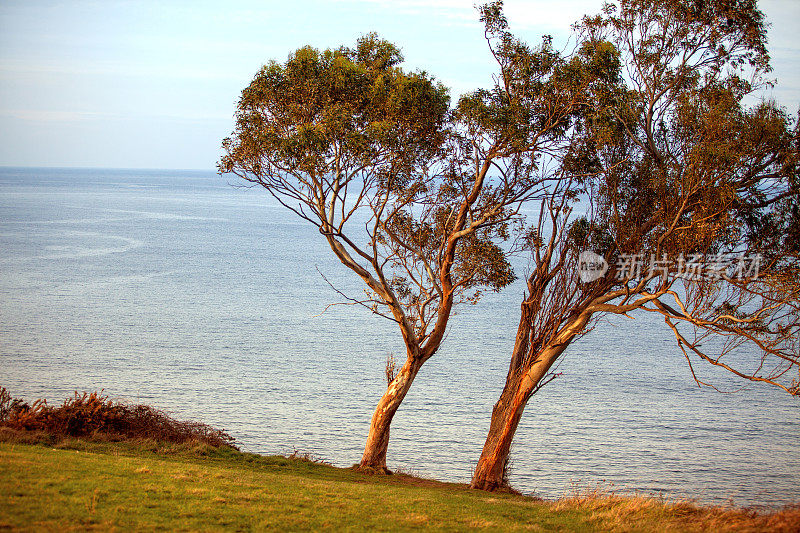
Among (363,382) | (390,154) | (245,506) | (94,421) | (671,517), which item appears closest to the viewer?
(245,506)

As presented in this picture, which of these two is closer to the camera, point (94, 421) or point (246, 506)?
point (246, 506)

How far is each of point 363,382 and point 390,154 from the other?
21157 millimetres

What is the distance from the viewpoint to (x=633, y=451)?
2852cm

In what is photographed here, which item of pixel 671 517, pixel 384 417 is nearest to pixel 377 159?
pixel 384 417

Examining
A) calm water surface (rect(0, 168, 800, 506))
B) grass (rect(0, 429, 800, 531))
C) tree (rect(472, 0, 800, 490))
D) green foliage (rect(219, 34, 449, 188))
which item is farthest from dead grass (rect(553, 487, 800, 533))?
calm water surface (rect(0, 168, 800, 506))

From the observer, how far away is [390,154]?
18.1 metres

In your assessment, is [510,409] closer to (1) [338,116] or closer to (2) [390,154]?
(2) [390,154]

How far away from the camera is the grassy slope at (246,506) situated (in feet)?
31.3

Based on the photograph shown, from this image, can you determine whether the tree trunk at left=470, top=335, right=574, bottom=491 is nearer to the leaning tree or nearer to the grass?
the leaning tree

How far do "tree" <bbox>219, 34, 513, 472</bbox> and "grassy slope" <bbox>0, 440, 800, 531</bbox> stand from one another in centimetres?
634

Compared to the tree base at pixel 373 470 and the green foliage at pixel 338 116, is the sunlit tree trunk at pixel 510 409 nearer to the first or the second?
the tree base at pixel 373 470

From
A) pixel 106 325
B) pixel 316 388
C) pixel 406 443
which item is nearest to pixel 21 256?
pixel 106 325

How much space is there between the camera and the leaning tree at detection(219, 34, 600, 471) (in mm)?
17078

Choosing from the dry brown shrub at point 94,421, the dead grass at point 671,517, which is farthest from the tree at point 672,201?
the dry brown shrub at point 94,421
